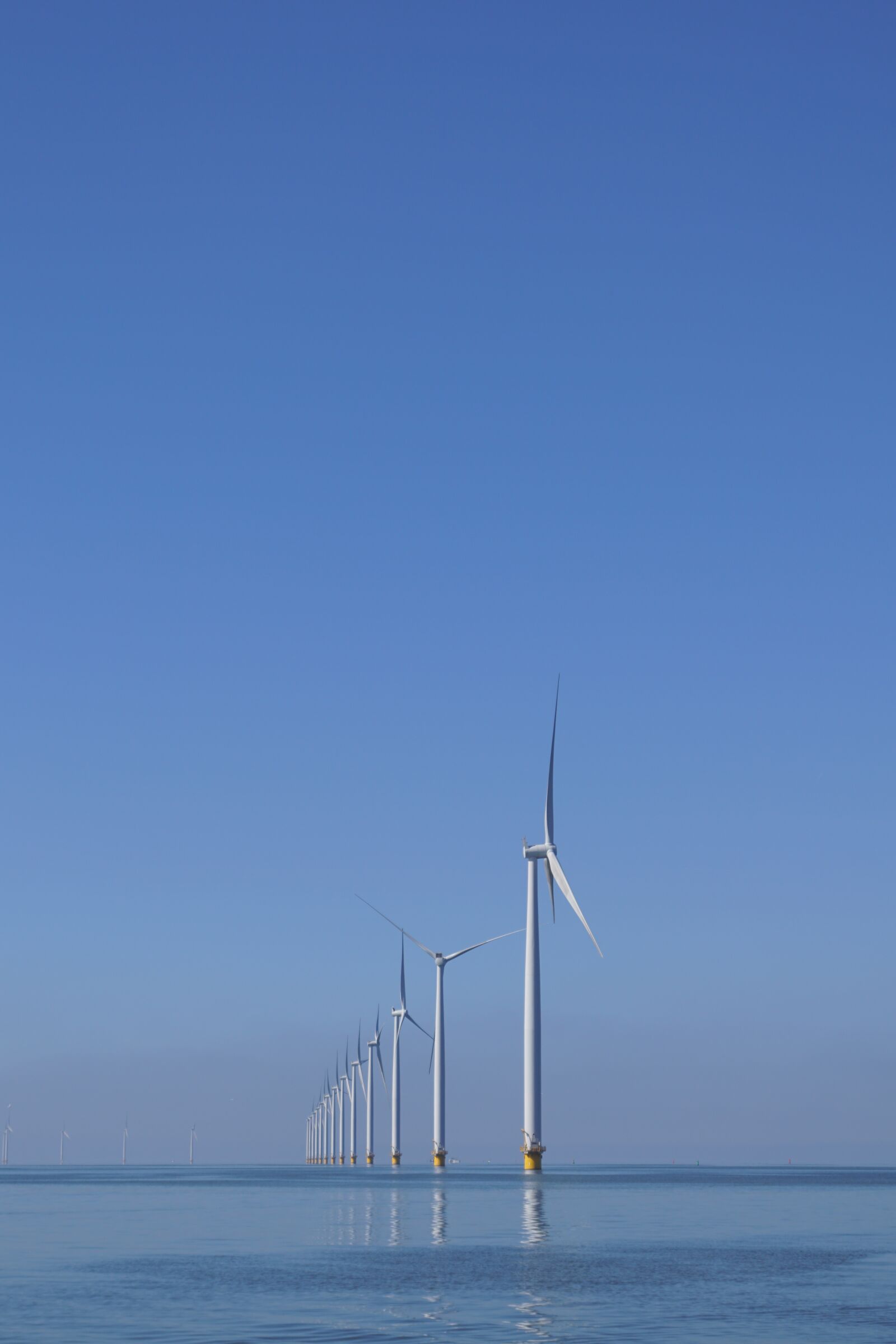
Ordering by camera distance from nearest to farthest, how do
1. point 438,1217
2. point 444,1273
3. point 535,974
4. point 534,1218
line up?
point 444,1273 < point 534,1218 < point 438,1217 < point 535,974

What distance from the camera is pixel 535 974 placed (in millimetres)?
116312

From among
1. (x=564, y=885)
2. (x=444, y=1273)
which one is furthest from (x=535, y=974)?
(x=444, y=1273)

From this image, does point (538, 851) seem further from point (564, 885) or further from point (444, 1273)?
point (444, 1273)

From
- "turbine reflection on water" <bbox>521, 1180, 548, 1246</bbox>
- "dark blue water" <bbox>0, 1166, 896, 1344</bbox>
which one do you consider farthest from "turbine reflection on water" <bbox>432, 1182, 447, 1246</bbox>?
"turbine reflection on water" <bbox>521, 1180, 548, 1246</bbox>

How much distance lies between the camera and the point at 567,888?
386ft

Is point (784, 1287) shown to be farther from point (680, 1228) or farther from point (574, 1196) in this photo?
point (574, 1196)

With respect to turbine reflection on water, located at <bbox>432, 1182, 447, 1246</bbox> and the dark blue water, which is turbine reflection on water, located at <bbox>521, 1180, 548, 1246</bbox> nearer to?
the dark blue water

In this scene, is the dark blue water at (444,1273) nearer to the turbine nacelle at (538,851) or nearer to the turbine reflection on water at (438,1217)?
the turbine reflection on water at (438,1217)

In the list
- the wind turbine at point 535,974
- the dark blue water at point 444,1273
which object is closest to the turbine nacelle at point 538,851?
the wind turbine at point 535,974

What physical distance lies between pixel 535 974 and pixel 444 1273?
70959mm

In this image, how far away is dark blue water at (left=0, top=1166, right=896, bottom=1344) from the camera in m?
33.1

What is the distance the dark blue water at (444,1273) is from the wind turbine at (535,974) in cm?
1780

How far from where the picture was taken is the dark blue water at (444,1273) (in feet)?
109

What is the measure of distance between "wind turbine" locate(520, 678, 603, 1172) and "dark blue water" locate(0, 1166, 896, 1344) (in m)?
17.8
